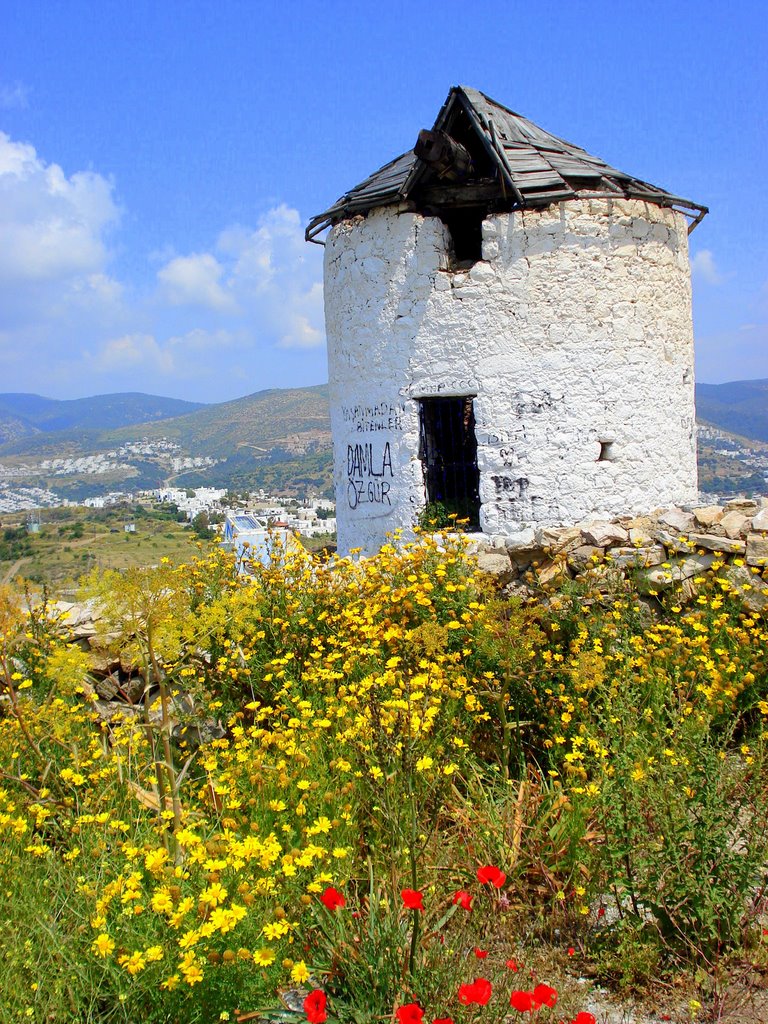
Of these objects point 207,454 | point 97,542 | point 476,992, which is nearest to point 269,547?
point 476,992

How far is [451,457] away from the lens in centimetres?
855

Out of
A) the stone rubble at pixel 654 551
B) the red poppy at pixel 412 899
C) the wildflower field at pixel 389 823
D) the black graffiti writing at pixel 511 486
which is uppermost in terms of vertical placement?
the black graffiti writing at pixel 511 486

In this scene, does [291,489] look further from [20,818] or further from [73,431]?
[73,431]

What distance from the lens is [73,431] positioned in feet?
472

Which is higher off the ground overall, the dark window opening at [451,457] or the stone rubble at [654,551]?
the dark window opening at [451,457]

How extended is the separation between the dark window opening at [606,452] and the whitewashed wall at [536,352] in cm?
3

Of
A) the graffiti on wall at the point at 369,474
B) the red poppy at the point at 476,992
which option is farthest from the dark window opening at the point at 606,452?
the red poppy at the point at 476,992

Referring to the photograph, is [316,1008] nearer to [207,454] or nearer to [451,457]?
[451,457]

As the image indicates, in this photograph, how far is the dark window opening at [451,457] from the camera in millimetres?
8266

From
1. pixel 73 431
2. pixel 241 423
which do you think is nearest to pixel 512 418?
pixel 241 423

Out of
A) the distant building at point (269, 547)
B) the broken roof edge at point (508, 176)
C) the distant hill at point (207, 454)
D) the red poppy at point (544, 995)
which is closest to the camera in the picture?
the red poppy at point (544, 995)

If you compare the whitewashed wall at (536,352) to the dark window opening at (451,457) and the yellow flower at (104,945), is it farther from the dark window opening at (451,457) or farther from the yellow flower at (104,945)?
the yellow flower at (104,945)

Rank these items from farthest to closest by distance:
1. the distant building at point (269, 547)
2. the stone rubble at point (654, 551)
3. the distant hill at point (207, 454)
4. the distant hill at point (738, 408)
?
the distant hill at point (738, 408) → the distant hill at point (207, 454) → the distant building at point (269, 547) → the stone rubble at point (654, 551)

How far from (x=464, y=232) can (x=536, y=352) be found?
7.76ft
